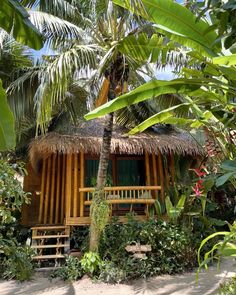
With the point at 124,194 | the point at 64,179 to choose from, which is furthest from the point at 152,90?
the point at 64,179

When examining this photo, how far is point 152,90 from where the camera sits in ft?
10.2

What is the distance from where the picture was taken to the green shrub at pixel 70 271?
703cm

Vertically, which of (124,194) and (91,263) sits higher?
(124,194)

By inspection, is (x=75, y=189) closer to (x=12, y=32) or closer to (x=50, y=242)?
(x=50, y=242)

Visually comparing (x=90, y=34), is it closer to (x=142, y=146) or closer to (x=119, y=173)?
(x=142, y=146)

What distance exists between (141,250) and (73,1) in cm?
581

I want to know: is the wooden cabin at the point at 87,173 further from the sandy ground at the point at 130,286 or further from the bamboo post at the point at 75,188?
the sandy ground at the point at 130,286

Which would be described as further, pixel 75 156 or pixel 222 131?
pixel 75 156

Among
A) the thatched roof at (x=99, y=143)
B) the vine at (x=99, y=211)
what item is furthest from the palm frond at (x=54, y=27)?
the vine at (x=99, y=211)

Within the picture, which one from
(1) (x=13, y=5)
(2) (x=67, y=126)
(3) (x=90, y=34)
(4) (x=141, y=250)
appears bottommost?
(4) (x=141, y=250)

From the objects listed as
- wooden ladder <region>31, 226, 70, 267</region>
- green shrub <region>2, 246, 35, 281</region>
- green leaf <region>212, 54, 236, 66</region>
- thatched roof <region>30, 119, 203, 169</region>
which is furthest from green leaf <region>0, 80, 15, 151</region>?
wooden ladder <region>31, 226, 70, 267</region>

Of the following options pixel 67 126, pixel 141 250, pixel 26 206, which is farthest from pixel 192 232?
pixel 26 206

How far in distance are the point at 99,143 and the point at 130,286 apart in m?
3.68

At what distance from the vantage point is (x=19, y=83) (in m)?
7.49
